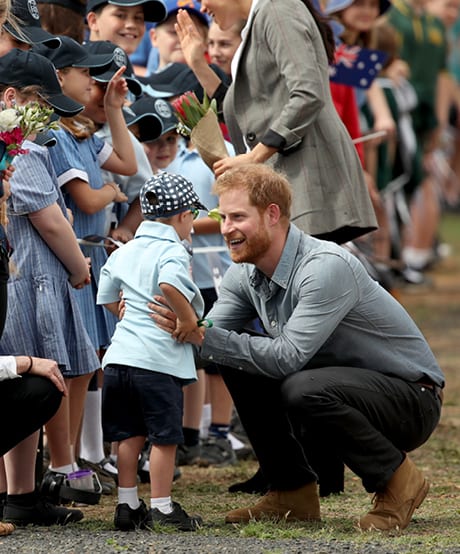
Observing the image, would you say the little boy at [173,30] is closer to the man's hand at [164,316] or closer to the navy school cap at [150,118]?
the navy school cap at [150,118]

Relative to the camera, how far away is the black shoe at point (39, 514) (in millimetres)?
5000

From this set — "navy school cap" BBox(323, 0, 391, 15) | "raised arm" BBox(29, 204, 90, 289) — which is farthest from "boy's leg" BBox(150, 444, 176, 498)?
"navy school cap" BBox(323, 0, 391, 15)

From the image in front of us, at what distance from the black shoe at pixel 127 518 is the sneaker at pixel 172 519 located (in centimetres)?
3

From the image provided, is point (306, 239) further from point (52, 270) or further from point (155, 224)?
point (52, 270)

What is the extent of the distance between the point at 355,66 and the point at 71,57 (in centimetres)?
229

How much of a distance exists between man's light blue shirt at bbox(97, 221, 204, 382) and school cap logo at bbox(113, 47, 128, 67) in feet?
3.68

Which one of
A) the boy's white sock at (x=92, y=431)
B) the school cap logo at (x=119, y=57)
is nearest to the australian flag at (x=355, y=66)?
the school cap logo at (x=119, y=57)

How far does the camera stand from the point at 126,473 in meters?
4.90

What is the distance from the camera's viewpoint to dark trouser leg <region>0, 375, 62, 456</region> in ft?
15.8

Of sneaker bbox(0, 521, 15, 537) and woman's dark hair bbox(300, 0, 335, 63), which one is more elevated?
woman's dark hair bbox(300, 0, 335, 63)

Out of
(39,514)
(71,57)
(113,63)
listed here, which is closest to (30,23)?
(71,57)

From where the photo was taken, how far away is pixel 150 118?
6.19 m

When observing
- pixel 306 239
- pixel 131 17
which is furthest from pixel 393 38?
pixel 306 239

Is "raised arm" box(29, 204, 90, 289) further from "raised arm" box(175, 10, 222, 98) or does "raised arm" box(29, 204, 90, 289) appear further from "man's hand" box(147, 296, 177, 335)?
"raised arm" box(175, 10, 222, 98)
